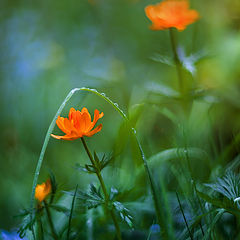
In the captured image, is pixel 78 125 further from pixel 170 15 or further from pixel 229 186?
pixel 170 15

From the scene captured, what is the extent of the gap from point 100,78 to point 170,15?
2.37 ft

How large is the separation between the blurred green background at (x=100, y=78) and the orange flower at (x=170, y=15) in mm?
122

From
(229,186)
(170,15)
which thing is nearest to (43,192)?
(229,186)

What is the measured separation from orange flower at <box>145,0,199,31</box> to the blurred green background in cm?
12

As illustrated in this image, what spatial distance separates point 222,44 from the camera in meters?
1.60

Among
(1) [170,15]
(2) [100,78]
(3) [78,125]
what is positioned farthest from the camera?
(2) [100,78]

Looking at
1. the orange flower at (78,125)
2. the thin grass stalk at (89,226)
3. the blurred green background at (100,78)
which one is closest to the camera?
the orange flower at (78,125)

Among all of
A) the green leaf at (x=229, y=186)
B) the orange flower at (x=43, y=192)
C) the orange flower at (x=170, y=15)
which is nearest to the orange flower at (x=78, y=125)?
the orange flower at (x=43, y=192)

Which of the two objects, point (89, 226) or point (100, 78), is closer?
point (89, 226)

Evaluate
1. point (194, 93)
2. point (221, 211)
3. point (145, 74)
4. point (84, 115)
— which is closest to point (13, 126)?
point (145, 74)

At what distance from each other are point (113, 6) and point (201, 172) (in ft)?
4.94

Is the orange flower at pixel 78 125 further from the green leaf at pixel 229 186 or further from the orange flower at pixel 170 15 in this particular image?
the orange flower at pixel 170 15

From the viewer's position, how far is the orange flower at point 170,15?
3.10 feet

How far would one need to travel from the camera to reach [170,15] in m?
0.97
